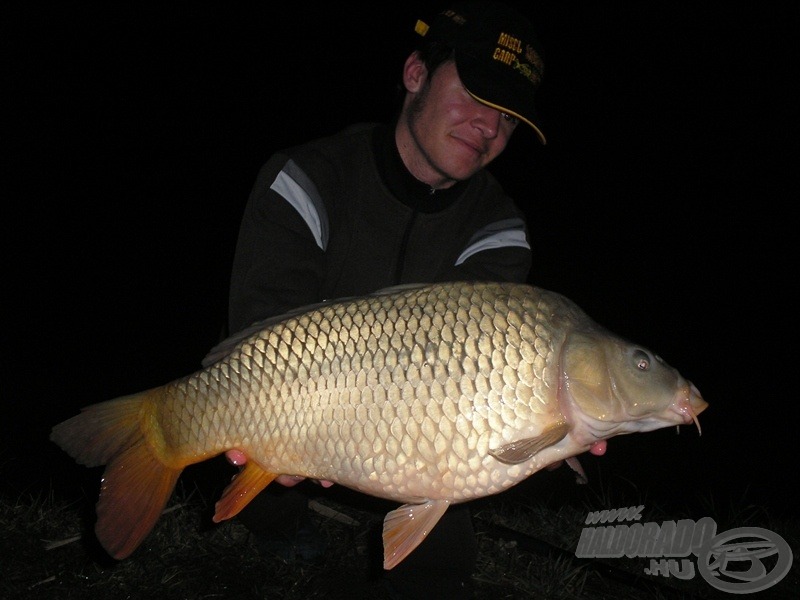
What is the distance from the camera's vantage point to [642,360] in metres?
1.27

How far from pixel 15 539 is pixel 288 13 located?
25.9m

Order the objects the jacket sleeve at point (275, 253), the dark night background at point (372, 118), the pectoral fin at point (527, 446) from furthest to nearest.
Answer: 1. the dark night background at point (372, 118)
2. the jacket sleeve at point (275, 253)
3. the pectoral fin at point (527, 446)

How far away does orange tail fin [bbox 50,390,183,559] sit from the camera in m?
1.41

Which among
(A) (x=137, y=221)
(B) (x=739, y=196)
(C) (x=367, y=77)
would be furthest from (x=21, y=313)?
(C) (x=367, y=77)

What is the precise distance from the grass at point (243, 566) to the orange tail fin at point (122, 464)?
0.52m

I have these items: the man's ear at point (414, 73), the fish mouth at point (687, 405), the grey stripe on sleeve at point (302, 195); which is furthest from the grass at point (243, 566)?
the man's ear at point (414, 73)

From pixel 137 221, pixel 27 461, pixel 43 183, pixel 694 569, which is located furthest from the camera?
pixel 43 183

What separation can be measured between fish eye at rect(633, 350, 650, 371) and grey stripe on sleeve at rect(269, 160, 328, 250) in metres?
0.92

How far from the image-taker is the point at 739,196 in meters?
11.9

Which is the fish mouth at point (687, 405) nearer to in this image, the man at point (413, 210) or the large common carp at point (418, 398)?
the large common carp at point (418, 398)

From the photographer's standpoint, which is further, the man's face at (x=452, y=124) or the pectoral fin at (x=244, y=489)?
the man's face at (x=452, y=124)

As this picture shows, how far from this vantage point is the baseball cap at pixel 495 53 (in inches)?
72.5

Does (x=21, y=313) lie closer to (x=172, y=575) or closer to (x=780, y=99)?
(x=172, y=575)

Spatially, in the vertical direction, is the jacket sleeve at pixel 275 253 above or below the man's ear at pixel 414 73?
below
